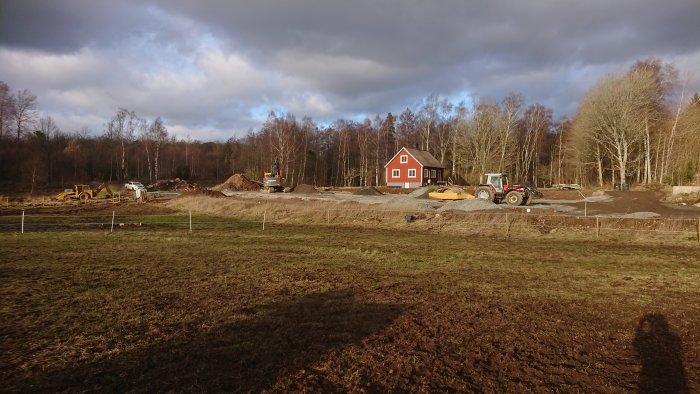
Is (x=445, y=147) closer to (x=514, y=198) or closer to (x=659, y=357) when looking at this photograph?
(x=514, y=198)

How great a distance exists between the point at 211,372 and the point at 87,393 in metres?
1.31

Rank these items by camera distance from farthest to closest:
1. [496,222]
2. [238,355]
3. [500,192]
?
[500,192] < [496,222] < [238,355]

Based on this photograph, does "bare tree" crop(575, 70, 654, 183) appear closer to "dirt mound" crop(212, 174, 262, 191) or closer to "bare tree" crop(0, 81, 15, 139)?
"dirt mound" crop(212, 174, 262, 191)

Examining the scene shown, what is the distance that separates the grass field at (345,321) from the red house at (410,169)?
165 feet

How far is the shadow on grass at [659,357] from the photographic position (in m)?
4.99

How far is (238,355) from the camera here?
18.4ft

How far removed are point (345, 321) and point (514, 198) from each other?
27.0 meters

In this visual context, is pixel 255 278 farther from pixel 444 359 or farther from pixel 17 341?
pixel 444 359

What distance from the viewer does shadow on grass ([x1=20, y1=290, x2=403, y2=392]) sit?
4.79m

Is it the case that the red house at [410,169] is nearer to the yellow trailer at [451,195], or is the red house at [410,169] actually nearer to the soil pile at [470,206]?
the yellow trailer at [451,195]

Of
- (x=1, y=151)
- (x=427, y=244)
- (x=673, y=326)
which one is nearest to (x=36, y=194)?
(x=1, y=151)

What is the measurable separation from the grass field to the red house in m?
50.4

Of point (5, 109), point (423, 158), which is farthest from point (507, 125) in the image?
point (5, 109)

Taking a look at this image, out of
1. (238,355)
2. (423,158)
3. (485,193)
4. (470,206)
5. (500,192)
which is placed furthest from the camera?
(423,158)
